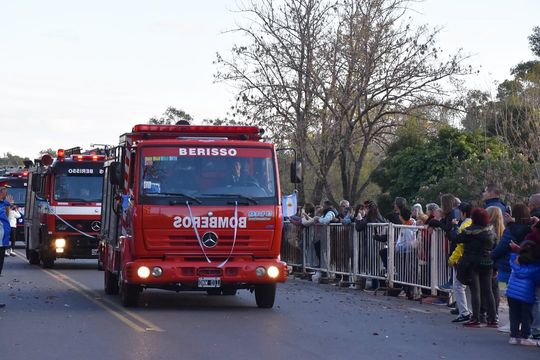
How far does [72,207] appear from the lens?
1126 inches

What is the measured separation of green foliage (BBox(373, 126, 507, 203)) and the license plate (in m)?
18.1

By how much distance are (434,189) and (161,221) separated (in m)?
19.2

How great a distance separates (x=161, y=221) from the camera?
16.5 m

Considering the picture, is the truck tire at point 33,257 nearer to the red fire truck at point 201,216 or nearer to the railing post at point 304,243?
the railing post at point 304,243

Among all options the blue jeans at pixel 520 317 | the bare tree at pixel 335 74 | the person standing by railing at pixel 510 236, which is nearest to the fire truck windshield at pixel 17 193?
the bare tree at pixel 335 74

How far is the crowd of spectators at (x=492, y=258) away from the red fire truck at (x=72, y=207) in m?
10.6

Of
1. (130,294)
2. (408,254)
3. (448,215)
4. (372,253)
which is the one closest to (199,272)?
(130,294)

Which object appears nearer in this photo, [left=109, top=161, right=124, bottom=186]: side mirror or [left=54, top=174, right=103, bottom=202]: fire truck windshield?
[left=109, top=161, right=124, bottom=186]: side mirror

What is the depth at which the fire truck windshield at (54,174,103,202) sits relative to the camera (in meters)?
28.7

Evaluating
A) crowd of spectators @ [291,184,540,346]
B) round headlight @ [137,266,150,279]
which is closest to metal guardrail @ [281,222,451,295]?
crowd of spectators @ [291,184,540,346]

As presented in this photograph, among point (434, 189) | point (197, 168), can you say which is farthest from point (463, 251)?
point (434, 189)

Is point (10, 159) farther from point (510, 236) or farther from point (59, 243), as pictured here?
point (510, 236)

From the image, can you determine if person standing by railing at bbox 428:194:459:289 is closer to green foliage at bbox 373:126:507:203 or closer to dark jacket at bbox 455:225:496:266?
Answer: dark jacket at bbox 455:225:496:266

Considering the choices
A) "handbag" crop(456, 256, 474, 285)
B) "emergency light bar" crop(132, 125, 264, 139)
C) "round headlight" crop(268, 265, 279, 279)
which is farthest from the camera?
"emergency light bar" crop(132, 125, 264, 139)
